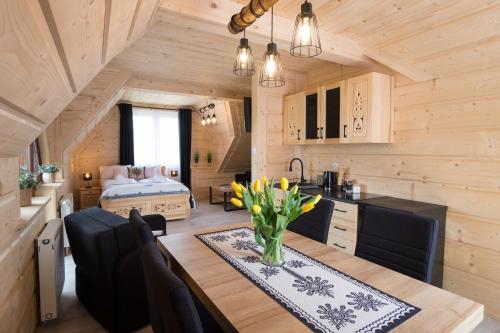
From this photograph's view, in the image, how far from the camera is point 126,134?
675 cm

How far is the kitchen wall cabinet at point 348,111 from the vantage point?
9.20 feet

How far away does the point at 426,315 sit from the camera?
99 centimetres

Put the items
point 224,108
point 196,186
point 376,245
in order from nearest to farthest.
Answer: point 376,245, point 224,108, point 196,186

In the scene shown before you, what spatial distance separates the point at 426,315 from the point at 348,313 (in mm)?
267

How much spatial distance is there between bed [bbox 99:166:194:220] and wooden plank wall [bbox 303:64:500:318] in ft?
12.2

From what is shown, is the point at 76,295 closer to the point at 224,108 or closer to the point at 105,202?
the point at 105,202

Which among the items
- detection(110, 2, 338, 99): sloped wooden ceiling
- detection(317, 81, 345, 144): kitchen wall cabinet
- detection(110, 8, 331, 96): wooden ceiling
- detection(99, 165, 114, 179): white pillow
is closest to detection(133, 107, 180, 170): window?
detection(99, 165, 114, 179): white pillow

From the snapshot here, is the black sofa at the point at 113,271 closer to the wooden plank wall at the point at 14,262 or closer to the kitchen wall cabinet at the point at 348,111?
the wooden plank wall at the point at 14,262

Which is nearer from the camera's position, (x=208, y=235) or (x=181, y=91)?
(x=208, y=235)

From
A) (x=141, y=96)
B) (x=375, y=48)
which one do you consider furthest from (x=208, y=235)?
(x=141, y=96)

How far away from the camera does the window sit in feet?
23.1

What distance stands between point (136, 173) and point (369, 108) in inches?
214

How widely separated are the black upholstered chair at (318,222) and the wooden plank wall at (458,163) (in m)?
1.25

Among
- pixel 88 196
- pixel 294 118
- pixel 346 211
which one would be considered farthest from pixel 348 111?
pixel 88 196
